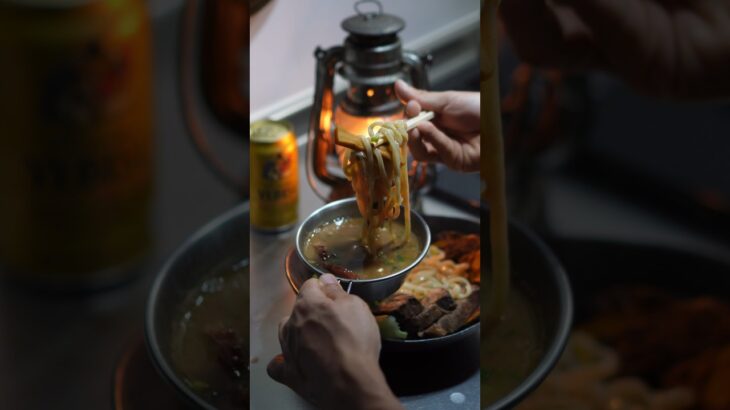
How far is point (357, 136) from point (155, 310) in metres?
0.32

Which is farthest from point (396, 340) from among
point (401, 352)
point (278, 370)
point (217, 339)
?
point (217, 339)

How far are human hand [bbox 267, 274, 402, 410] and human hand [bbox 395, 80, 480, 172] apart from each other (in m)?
0.21

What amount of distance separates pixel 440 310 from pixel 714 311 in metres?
0.40

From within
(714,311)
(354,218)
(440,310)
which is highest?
(354,218)

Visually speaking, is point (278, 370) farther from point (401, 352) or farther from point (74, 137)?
point (74, 137)

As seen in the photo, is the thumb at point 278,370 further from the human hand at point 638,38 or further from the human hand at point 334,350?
the human hand at point 638,38

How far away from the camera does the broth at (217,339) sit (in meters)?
0.97

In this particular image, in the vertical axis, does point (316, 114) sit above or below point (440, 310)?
above

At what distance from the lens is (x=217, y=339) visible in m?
1.02

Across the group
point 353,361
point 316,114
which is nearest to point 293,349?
point 353,361

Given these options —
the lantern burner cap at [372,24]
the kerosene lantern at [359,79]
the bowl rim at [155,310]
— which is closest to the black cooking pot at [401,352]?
the bowl rim at [155,310]

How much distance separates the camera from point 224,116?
0.94 m

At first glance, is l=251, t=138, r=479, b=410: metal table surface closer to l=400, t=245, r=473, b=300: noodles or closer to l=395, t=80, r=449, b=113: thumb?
l=400, t=245, r=473, b=300: noodles

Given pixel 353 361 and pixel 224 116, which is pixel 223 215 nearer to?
pixel 224 116
